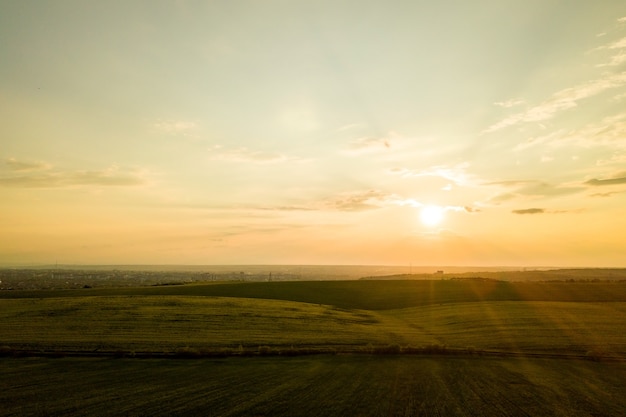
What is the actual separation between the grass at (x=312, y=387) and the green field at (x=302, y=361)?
0.12 m

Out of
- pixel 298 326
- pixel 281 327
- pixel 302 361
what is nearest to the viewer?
pixel 302 361

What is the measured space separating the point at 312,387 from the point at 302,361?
7.72m

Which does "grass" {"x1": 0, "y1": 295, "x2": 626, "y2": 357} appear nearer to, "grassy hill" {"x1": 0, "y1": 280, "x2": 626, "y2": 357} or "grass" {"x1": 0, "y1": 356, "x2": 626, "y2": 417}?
"grassy hill" {"x1": 0, "y1": 280, "x2": 626, "y2": 357}

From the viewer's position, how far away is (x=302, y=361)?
33500 millimetres

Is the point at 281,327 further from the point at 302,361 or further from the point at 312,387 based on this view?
the point at 312,387

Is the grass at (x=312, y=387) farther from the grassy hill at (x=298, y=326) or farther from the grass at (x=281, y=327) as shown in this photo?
the grassy hill at (x=298, y=326)

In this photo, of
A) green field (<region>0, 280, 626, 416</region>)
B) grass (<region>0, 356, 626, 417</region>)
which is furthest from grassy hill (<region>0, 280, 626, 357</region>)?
grass (<region>0, 356, 626, 417</region>)

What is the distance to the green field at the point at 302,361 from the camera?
894 inches

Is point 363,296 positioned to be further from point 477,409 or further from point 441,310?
point 477,409

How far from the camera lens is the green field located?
74.5 feet

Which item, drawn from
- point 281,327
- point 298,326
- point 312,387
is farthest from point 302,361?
point 298,326

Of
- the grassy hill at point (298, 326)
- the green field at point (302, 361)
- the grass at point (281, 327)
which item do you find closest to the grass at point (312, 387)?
the green field at point (302, 361)

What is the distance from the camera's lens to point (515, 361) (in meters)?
34.8

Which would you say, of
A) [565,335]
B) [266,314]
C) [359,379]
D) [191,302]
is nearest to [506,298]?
[565,335]
